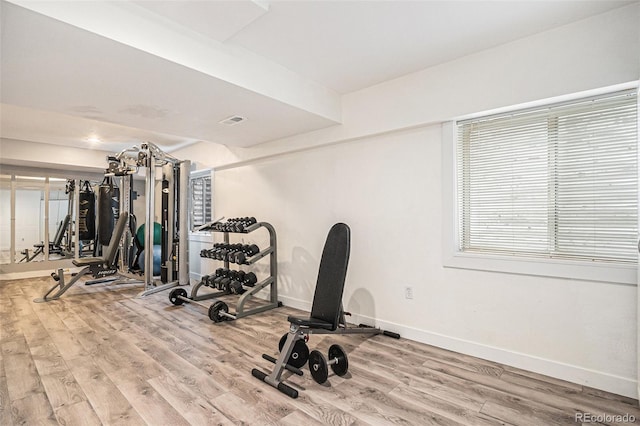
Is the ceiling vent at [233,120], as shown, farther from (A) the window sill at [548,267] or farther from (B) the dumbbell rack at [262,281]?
(A) the window sill at [548,267]

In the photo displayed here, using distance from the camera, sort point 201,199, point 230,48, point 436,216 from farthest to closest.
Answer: point 201,199 < point 436,216 < point 230,48

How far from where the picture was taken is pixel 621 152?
212 cm

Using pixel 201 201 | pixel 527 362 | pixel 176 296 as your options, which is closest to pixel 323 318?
pixel 527 362

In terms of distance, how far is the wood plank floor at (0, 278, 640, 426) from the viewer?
185 cm

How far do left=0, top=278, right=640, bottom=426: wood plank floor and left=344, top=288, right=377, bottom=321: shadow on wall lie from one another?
32 cm

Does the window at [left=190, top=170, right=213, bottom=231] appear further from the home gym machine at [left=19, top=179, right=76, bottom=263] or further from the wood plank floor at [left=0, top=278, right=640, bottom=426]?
the home gym machine at [left=19, top=179, right=76, bottom=263]

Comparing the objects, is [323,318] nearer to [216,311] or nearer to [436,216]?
[436,216]

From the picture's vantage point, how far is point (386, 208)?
3203mm

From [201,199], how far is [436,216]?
14.6 ft

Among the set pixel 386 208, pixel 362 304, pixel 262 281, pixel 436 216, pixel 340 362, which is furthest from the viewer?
pixel 262 281

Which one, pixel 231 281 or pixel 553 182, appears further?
pixel 231 281

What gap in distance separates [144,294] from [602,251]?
16.8 ft

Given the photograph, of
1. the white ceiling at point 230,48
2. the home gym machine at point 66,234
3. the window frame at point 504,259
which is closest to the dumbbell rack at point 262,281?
the white ceiling at point 230,48

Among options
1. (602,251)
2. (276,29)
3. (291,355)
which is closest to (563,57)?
(602,251)
